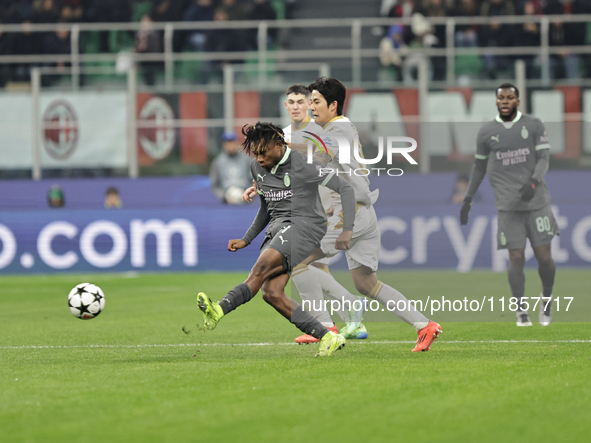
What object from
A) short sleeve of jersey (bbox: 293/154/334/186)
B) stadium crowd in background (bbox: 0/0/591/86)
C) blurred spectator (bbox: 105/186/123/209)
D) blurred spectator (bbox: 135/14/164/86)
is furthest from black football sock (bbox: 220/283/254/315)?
blurred spectator (bbox: 135/14/164/86)

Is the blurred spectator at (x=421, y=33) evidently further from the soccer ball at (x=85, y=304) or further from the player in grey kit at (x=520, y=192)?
the soccer ball at (x=85, y=304)

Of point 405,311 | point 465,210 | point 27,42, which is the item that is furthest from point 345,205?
point 27,42

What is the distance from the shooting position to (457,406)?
465cm

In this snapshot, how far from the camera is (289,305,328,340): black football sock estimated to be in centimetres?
636

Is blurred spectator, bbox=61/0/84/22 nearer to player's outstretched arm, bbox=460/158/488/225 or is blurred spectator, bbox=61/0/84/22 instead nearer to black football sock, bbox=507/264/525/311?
player's outstretched arm, bbox=460/158/488/225

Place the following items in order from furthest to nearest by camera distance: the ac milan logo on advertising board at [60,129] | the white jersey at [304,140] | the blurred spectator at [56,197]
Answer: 1. the ac milan logo on advertising board at [60,129]
2. the blurred spectator at [56,197]
3. the white jersey at [304,140]

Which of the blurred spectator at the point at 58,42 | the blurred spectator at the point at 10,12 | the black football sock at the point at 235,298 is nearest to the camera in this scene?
the black football sock at the point at 235,298

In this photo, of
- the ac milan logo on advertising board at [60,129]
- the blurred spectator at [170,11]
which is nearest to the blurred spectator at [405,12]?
the blurred spectator at [170,11]

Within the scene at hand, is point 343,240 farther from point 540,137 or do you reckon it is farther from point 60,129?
point 60,129

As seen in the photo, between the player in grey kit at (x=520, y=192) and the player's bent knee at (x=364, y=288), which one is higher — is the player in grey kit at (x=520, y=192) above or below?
above

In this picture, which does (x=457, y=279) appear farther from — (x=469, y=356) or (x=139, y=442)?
(x=139, y=442)

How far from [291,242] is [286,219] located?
216mm

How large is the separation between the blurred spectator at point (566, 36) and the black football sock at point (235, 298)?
1238 centimetres

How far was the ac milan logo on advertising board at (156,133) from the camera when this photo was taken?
55.5 feet
